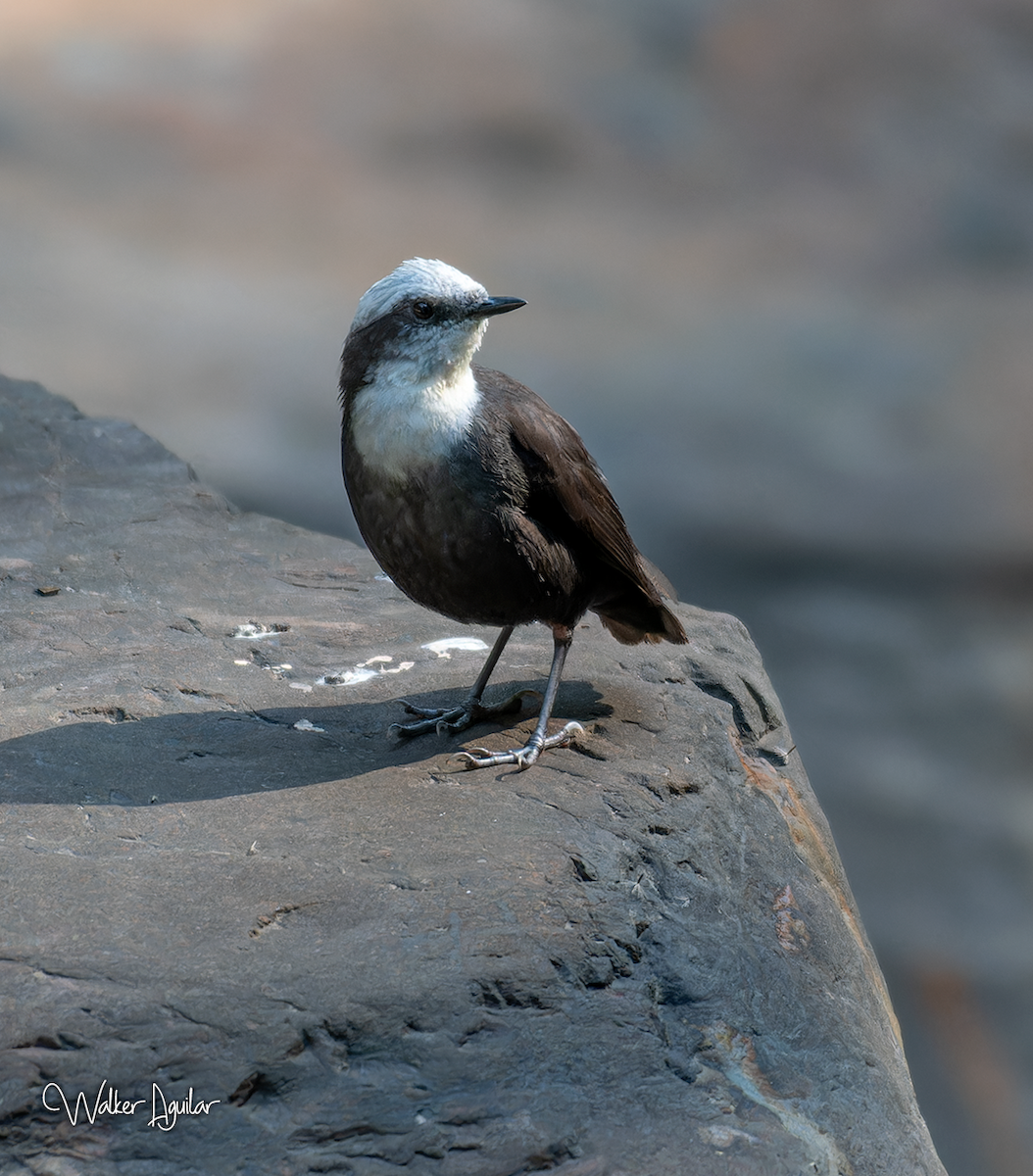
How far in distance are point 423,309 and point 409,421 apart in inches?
13.3

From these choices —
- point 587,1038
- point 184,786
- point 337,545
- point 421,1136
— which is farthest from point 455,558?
point 337,545

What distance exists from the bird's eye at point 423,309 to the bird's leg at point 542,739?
3.47 feet

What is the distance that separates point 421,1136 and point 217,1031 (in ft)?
1.49

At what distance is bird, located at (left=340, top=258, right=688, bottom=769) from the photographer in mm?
3539

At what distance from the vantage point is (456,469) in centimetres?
352

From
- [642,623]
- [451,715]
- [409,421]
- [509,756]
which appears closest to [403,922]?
[509,756]

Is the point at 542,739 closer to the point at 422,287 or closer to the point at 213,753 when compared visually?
the point at 213,753

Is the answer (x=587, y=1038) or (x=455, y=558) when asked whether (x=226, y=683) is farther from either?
(x=587, y=1038)

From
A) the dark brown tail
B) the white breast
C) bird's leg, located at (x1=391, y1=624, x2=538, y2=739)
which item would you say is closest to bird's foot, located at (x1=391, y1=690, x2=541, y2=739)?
bird's leg, located at (x1=391, y1=624, x2=538, y2=739)

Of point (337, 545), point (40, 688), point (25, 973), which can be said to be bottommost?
point (25, 973)

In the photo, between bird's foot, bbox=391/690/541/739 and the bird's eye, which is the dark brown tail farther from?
the bird's eye

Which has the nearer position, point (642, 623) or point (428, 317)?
point (428, 317)

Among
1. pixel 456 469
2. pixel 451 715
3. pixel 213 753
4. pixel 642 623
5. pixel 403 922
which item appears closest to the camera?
pixel 403 922

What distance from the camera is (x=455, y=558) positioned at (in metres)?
3.57
